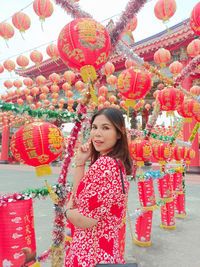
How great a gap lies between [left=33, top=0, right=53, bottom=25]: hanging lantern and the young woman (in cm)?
300

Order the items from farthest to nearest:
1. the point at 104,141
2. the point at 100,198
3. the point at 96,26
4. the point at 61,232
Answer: the point at 61,232 → the point at 96,26 → the point at 104,141 → the point at 100,198

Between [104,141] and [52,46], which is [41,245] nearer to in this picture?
[104,141]

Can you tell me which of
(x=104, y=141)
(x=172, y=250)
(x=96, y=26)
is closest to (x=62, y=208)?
(x=104, y=141)

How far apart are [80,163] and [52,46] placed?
439 cm

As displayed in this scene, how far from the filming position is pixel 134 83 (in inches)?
86.2

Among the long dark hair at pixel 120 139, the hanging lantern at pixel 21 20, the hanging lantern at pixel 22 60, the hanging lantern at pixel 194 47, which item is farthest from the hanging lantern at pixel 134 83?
the hanging lantern at pixel 22 60

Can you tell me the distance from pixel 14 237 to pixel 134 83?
1770mm

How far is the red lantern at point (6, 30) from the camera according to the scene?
4.04 m

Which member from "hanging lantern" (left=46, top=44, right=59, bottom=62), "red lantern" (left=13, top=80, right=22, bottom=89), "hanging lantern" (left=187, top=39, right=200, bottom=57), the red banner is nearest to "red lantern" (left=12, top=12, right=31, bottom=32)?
"hanging lantern" (left=46, top=44, right=59, bottom=62)

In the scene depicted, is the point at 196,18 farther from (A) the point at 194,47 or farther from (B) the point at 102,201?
(B) the point at 102,201

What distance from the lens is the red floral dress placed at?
0.75m

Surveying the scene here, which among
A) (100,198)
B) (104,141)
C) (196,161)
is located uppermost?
(104,141)

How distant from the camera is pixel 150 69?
248 cm

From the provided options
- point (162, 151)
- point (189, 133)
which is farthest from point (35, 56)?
point (189, 133)
